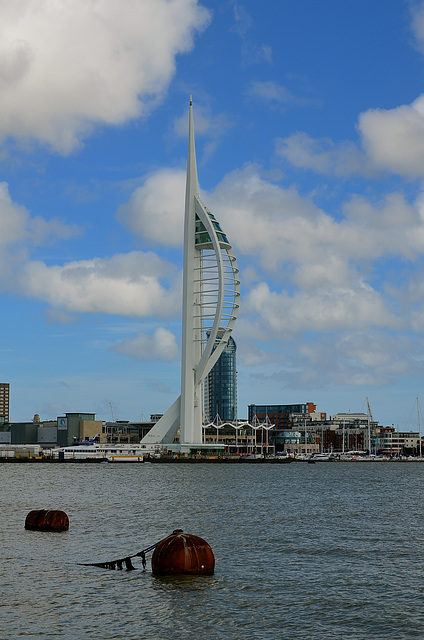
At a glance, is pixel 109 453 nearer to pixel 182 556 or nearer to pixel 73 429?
pixel 73 429

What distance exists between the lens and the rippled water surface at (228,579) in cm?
A: 1734

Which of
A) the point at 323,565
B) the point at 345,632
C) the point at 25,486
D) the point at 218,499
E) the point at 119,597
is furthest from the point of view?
the point at 25,486

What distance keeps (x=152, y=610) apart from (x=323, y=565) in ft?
28.3

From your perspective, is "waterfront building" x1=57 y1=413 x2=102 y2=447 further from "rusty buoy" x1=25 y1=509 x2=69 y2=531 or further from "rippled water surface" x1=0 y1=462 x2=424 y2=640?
"rusty buoy" x1=25 y1=509 x2=69 y2=531

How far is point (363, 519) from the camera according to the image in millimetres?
41500

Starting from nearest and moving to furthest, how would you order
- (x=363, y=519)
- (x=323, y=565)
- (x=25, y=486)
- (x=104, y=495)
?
(x=323, y=565)
(x=363, y=519)
(x=104, y=495)
(x=25, y=486)

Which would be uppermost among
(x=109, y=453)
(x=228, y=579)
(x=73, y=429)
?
(x=73, y=429)

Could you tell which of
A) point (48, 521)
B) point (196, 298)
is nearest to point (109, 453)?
point (196, 298)

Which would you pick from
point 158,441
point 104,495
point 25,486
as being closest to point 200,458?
point 158,441

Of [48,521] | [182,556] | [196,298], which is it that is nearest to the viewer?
[182,556]

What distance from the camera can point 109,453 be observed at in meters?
153

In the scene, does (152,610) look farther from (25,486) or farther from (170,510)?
(25,486)

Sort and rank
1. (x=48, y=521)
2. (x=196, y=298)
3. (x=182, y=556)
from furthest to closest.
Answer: (x=196, y=298) < (x=48, y=521) < (x=182, y=556)

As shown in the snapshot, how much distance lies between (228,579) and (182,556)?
1.43 m
